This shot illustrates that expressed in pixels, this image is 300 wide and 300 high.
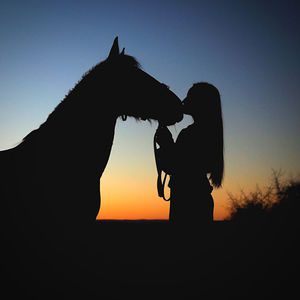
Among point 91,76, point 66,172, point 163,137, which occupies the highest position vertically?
point 91,76

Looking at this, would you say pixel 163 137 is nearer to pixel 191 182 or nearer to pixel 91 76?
pixel 191 182

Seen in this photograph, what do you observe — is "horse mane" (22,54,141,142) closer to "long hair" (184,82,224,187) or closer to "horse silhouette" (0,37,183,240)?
"horse silhouette" (0,37,183,240)

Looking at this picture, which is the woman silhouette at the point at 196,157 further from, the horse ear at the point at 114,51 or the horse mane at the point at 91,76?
the horse ear at the point at 114,51

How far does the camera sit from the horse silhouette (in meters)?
2.00

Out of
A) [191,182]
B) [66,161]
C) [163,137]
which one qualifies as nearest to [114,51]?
[163,137]

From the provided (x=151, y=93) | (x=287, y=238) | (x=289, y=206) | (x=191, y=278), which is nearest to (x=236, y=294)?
(x=191, y=278)

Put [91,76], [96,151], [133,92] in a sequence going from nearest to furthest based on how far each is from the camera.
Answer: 1. [96,151]
2. [91,76]
3. [133,92]

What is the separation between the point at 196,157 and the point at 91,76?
1.50m

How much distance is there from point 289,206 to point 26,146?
20010mm

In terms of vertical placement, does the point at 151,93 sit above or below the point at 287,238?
above

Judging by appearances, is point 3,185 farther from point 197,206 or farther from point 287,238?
point 287,238

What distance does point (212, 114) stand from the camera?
325cm

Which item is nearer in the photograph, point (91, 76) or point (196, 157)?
point (91, 76)

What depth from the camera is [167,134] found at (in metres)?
3.08
